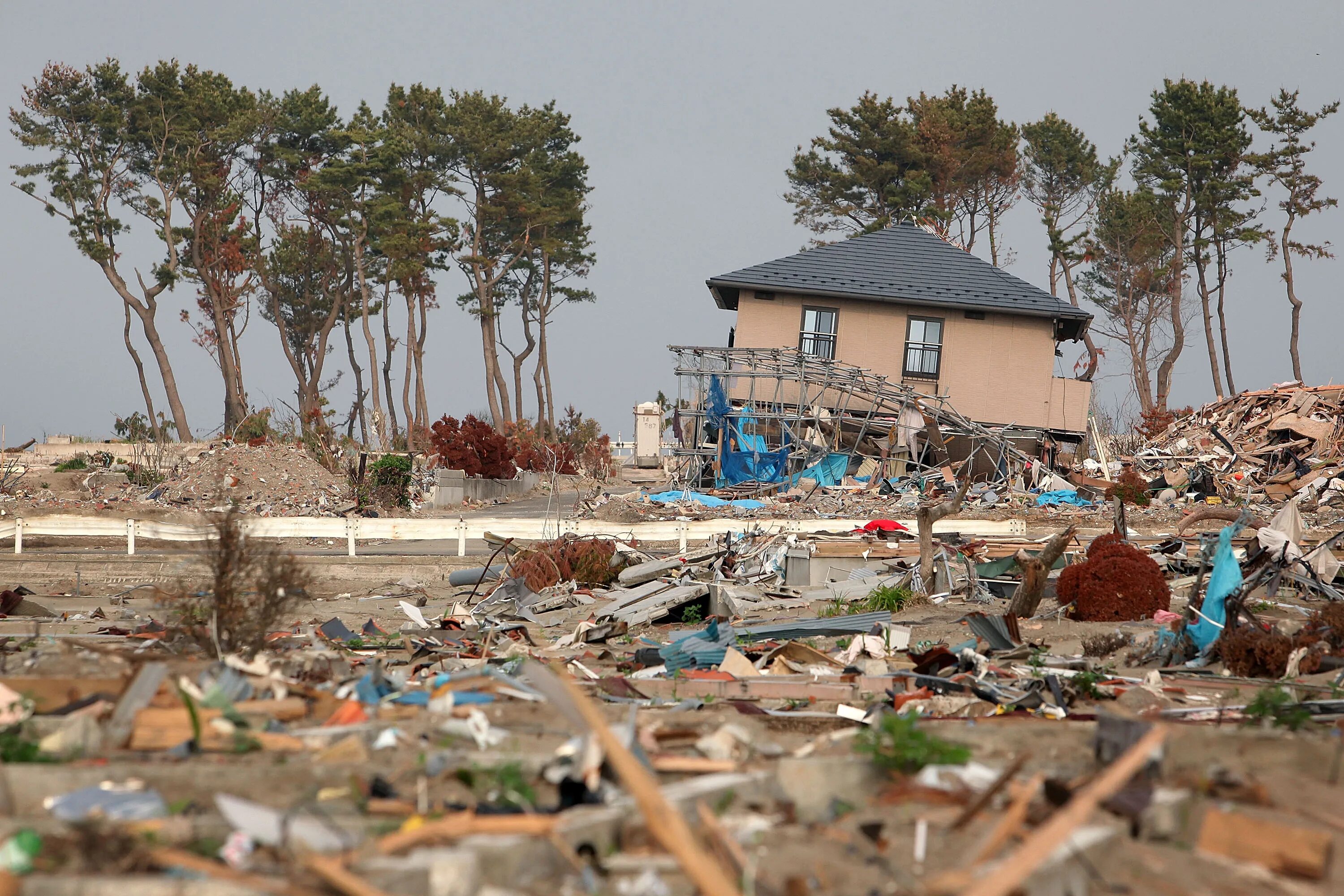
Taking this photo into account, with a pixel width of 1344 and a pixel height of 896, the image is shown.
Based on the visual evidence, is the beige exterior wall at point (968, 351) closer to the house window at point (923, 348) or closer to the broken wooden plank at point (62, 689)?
the house window at point (923, 348)

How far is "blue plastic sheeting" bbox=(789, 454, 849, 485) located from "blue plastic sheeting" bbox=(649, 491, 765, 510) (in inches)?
106

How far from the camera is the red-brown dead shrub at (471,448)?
3359cm

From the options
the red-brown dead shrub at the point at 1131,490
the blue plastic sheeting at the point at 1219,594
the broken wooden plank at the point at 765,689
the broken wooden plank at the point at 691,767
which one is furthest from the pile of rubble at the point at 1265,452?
the broken wooden plank at the point at 691,767

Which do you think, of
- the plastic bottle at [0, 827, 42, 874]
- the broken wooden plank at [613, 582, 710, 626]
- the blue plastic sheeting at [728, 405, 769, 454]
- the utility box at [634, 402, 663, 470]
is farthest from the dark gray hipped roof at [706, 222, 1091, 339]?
the plastic bottle at [0, 827, 42, 874]

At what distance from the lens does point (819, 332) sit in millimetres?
32656

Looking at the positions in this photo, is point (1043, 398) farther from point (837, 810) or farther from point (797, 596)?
point (837, 810)

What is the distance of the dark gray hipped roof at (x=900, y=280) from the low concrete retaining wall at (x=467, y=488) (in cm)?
851

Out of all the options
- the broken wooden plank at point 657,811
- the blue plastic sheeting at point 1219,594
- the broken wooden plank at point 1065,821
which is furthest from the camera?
the blue plastic sheeting at point 1219,594

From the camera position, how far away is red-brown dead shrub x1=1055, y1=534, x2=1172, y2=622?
1180cm

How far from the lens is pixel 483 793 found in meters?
5.29

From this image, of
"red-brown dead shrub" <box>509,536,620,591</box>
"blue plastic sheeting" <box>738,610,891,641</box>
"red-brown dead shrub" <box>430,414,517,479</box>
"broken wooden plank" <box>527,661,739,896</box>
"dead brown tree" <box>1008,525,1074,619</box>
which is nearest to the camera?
"broken wooden plank" <box>527,661,739,896</box>

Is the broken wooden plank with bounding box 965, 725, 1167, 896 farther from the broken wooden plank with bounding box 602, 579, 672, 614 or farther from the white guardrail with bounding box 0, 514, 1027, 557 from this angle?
the white guardrail with bounding box 0, 514, 1027, 557

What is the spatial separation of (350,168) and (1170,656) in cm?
4761

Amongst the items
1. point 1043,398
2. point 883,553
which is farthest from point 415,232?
point 883,553
